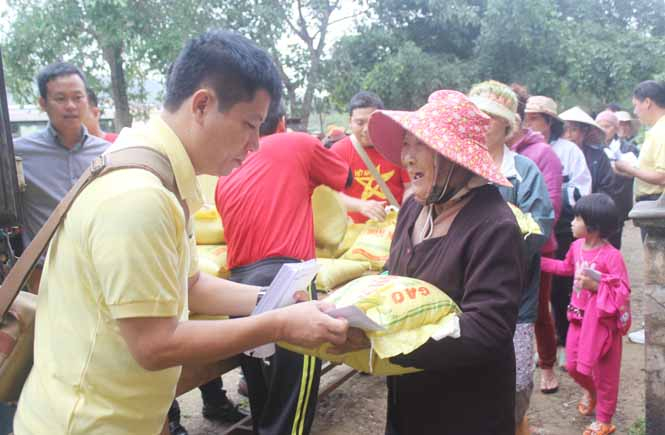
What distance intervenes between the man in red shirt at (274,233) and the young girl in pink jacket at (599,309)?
164cm

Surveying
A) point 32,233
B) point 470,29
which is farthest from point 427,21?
point 32,233

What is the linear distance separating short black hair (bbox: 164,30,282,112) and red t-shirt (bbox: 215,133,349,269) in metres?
1.66

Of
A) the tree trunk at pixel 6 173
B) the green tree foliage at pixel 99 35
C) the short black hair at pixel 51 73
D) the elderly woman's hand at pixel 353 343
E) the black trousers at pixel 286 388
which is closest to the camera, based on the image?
the elderly woman's hand at pixel 353 343

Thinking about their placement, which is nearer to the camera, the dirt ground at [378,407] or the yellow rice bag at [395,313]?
the yellow rice bag at [395,313]

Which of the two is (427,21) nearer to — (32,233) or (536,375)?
(536,375)

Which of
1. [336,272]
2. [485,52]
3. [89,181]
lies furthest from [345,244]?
[485,52]

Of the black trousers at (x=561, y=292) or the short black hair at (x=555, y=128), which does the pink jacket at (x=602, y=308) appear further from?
the short black hair at (x=555, y=128)

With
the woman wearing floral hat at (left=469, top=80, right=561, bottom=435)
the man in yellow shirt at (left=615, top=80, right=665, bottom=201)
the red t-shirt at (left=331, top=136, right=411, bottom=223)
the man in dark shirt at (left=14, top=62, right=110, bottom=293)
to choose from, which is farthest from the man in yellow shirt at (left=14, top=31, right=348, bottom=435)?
the man in yellow shirt at (left=615, top=80, right=665, bottom=201)

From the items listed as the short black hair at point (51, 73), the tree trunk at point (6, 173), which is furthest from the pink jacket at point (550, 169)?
the tree trunk at point (6, 173)

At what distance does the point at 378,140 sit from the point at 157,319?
1.35 m

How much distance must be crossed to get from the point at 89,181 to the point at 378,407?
333 centimetres

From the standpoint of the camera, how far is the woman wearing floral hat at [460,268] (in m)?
1.70

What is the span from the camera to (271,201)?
3148mm

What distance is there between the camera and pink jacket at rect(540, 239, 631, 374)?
340cm
